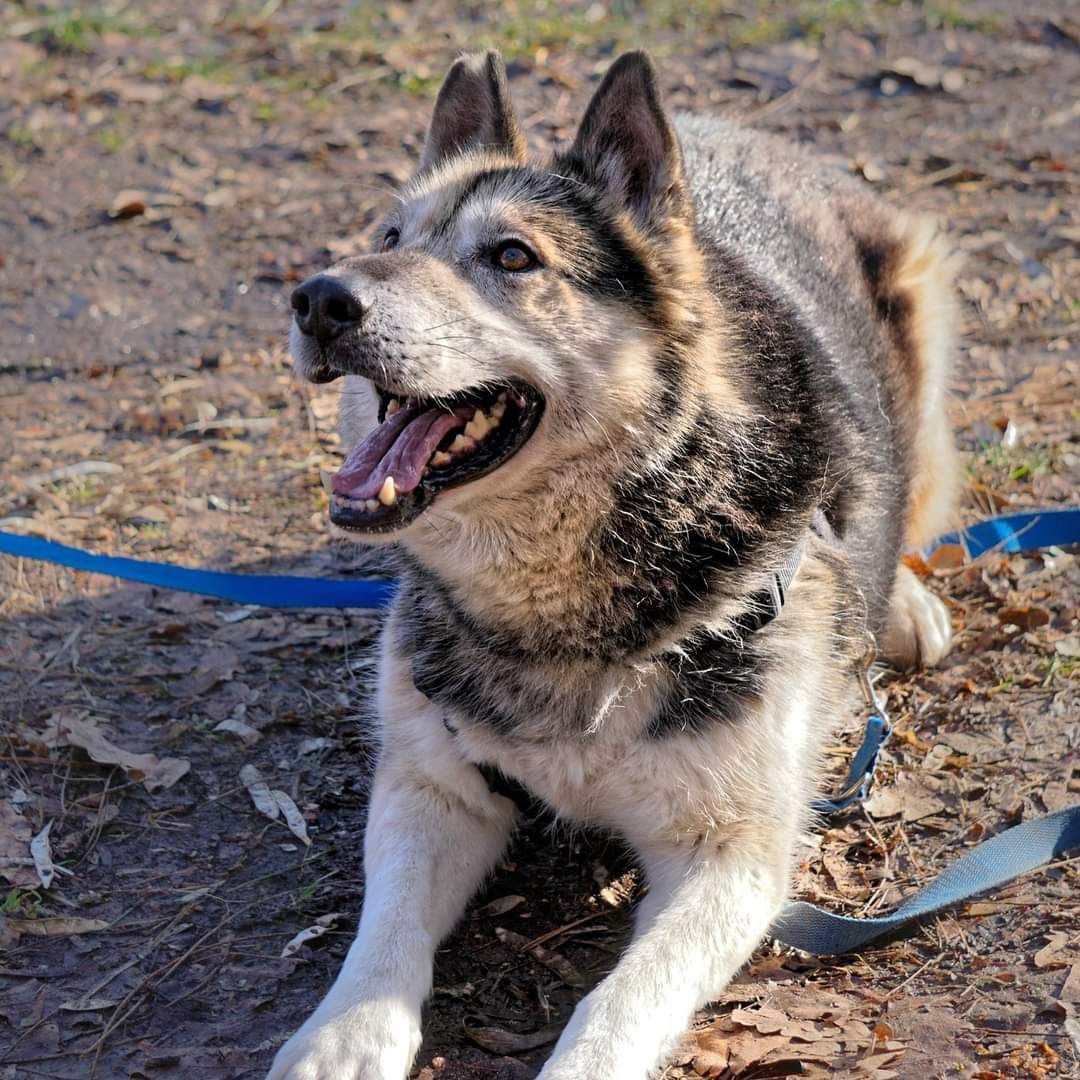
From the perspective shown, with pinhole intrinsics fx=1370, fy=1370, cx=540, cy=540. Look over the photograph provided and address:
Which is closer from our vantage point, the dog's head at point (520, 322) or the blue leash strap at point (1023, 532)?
the dog's head at point (520, 322)

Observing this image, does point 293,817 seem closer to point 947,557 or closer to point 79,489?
point 79,489

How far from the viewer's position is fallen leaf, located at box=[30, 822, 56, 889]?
→ 3826mm

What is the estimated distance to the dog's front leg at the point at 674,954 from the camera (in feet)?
10.0

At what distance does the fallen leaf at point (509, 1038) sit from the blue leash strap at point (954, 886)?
25.6 inches

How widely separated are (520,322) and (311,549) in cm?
230

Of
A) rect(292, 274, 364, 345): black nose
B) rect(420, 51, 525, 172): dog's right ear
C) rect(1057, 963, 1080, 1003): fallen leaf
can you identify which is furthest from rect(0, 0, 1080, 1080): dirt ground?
rect(420, 51, 525, 172): dog's right ear

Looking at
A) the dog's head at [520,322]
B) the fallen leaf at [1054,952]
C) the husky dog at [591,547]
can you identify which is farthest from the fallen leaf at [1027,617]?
the dog's head at [520,322]

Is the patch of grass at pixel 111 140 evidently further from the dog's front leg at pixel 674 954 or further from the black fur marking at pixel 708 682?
the dog's front leg at pixel 674 954

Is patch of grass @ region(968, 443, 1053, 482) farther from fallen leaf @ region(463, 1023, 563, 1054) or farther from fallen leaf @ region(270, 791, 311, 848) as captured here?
fallen leaf @ region(463, 1023, 563, 1054)

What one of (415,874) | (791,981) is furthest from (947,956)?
(415,874)

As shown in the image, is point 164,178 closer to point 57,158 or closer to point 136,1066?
point 57,158

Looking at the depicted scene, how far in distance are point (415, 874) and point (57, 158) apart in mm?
6299

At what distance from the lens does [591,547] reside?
353 cm

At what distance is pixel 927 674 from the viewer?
4.84 metres
